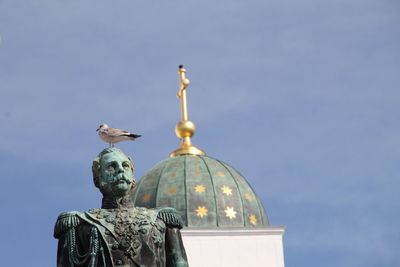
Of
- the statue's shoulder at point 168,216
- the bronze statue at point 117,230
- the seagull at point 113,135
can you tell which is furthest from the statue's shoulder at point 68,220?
the seagull at point 113,135

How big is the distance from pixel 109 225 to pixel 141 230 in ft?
0.77

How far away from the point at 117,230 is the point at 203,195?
46.1 meters

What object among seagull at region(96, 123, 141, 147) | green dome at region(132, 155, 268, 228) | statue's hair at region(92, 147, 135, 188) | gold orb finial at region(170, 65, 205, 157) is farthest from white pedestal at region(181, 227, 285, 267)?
statue's hair at region(92, 147, 135, 188)

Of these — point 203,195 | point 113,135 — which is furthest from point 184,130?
point 113,135

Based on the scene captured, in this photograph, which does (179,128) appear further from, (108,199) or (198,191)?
(108,199)

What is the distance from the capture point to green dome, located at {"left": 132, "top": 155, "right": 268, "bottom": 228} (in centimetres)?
5484

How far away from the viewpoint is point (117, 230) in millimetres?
9188

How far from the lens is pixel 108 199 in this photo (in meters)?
9.41

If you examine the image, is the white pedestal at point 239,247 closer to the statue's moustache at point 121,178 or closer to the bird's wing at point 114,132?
the bird's wing at point 114,132

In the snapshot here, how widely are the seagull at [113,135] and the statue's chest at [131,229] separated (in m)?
3.53

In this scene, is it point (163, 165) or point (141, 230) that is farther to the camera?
point (163, 165)

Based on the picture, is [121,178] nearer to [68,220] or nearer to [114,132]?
[68,220]

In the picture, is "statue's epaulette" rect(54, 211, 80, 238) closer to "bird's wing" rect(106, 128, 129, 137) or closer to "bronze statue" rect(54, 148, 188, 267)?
"bronze statue" rect(54, 148, 188, 267)

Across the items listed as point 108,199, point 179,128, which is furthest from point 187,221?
point 108,199
